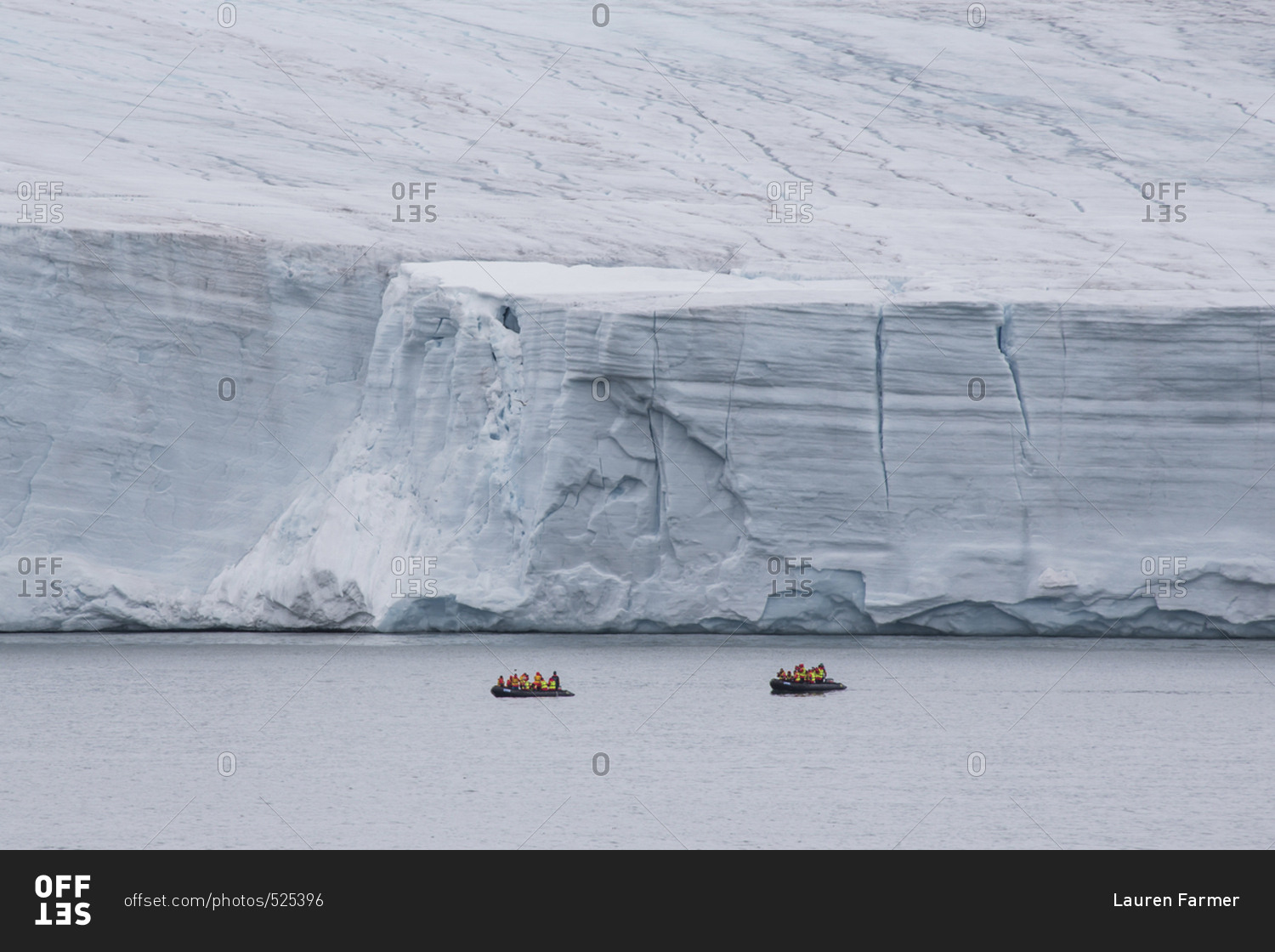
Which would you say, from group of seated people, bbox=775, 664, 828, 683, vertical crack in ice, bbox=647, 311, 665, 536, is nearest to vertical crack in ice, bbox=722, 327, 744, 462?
vertical crack in ice, bbox=647, 311, 665, 536

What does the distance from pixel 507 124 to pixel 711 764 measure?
1941 centimetres

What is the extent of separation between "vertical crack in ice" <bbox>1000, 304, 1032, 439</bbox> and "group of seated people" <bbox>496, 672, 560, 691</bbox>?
18.5 ft

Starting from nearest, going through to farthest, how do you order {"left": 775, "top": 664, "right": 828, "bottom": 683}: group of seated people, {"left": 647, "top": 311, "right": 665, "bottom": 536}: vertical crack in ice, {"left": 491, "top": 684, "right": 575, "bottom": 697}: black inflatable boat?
{"left": 491, "top": 684, "right": 575, "bottom": 697}: black inflatable boat, {"left": 775, "top": 664, "right": 828, "bottom": 683}: group of seated people, {"left": 647, "top": 311, "right": 665, "bottom": 536}: vertical crack in ice

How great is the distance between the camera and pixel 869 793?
1164 cm

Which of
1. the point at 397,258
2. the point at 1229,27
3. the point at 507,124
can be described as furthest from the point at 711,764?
the point at 1229,27

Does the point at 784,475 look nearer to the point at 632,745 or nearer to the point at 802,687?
the point at 802,687

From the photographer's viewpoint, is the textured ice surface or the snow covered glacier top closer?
the textured ice surface

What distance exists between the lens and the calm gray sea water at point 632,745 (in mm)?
10547

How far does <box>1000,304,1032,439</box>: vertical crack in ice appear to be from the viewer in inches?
691

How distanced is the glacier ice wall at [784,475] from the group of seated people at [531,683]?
1.94 meters

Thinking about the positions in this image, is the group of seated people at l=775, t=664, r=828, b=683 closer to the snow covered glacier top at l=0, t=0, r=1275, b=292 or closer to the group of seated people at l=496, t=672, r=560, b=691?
the group of seated people at l=496, t=672, r=560, b=691

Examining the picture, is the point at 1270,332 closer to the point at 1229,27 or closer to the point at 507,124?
the point at 507,124

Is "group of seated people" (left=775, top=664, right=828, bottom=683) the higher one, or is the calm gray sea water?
"group of seated people" (left=775, top=664, right=828, bottom=683)

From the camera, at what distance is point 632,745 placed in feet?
44.0
